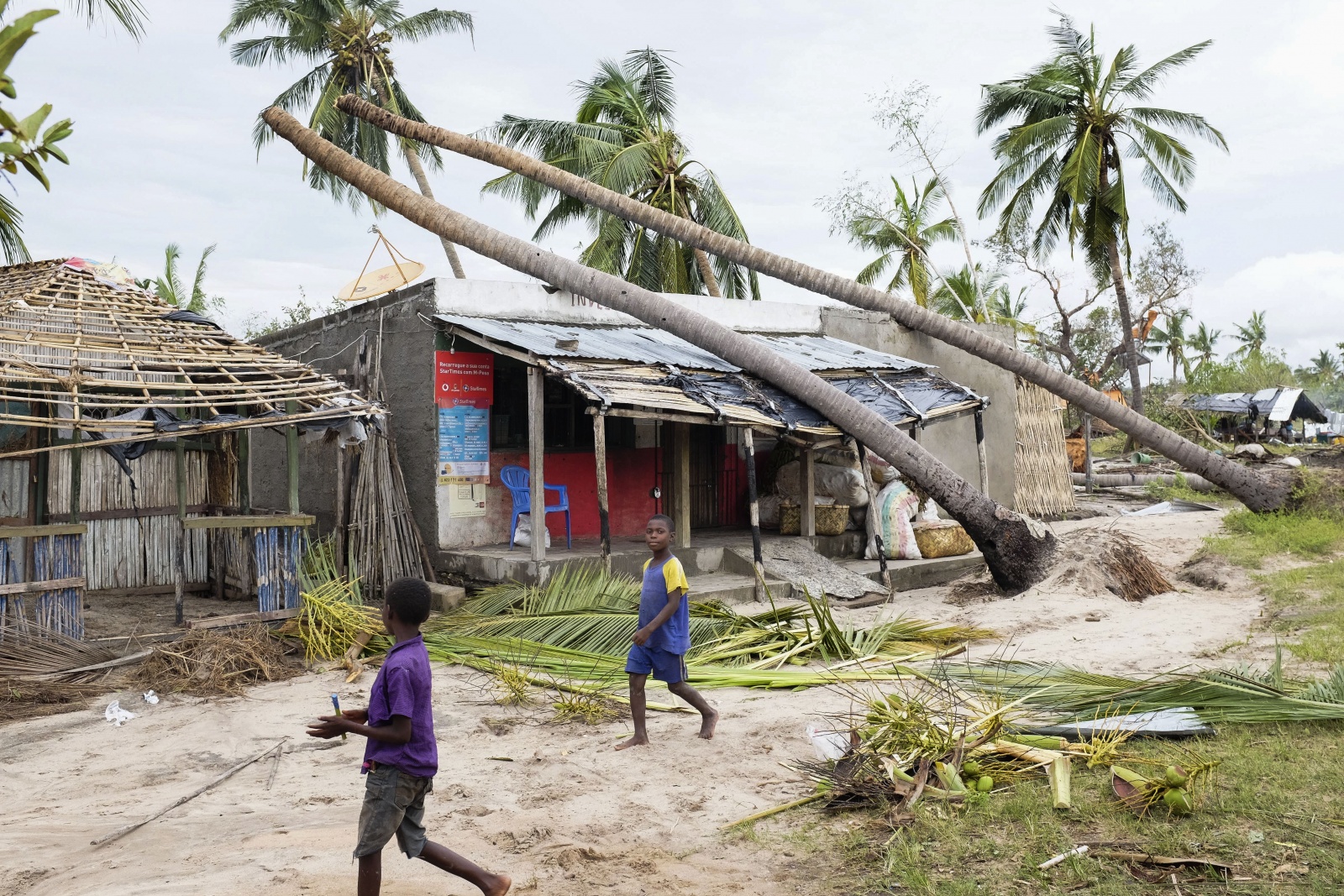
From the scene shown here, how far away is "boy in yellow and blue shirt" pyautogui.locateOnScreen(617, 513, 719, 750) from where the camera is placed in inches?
211

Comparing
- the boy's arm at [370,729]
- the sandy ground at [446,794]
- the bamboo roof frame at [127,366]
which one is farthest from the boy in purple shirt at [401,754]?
the bamboo roof frame at [127,366]

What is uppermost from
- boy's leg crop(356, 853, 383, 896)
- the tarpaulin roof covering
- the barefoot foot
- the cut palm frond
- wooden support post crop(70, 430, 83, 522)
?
the tarpaulin roof covering

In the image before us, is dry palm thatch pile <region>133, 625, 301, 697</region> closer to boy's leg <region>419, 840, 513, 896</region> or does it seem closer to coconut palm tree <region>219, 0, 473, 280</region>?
boy's leg <region>419, 840, 513, 896</region>

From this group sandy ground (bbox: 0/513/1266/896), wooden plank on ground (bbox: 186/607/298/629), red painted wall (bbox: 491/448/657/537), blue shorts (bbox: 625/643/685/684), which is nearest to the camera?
sandy ground (bbox: 0/513/1266/896)

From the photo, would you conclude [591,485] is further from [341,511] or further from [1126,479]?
[1126,479]

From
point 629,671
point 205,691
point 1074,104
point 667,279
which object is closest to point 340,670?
point 205,691

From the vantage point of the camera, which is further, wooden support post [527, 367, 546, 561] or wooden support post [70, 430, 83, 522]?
wooden support post [70, 430, 83, 522]

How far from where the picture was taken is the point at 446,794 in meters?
4.82

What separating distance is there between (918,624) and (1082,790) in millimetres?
3737

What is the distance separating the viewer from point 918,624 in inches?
315

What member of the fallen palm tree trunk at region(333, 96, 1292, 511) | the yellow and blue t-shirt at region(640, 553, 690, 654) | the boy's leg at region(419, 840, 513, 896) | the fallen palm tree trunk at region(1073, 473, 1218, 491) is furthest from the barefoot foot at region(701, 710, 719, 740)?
the fallen palm tree trunk at region(1073, 473, 1218, 491)

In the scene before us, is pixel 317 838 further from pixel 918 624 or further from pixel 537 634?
pixel 918 624

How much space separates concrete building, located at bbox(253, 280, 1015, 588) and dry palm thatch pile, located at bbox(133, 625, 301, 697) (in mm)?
2829

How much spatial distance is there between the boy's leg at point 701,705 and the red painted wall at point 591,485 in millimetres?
5787
